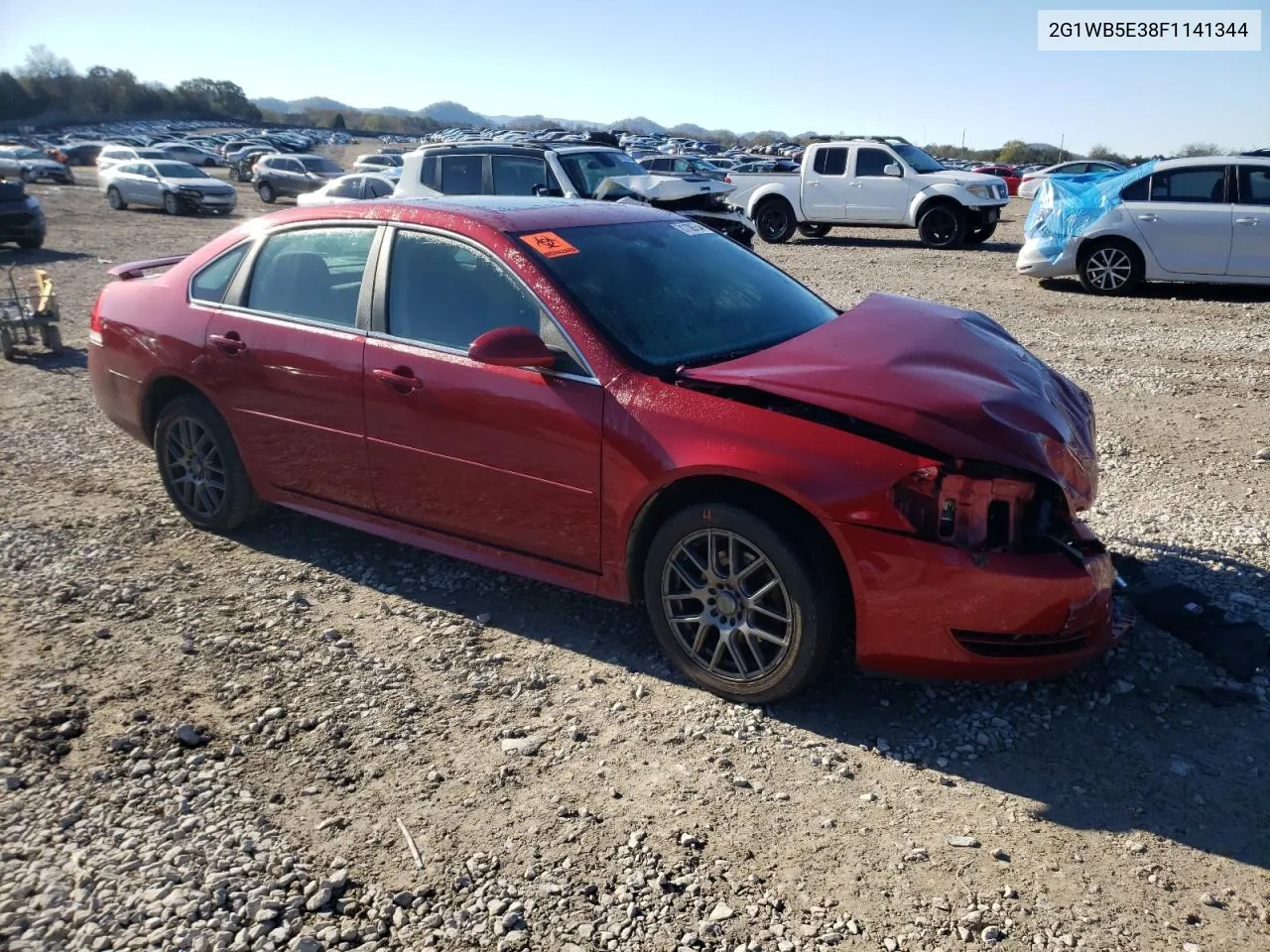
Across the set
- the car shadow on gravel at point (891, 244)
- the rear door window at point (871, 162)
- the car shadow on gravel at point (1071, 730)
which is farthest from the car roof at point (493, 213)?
the rear door window at point (871, 162)

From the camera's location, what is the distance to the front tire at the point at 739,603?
325 cm

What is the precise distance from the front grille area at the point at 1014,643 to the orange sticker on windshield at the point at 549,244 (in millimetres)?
2100

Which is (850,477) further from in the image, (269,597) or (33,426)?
(33,426)

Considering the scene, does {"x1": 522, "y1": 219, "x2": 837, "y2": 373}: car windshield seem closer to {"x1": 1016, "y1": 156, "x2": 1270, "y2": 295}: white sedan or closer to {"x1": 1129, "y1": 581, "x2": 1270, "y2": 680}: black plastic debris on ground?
{"x1": 1129, "y1": 581, "x2": 1270, "y2": 680}: black plastic debris on ground

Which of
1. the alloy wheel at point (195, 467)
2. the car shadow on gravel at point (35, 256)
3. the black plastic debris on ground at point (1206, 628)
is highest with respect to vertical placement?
the car shadow on gravel at point (35, 256)

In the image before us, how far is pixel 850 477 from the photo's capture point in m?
3.14

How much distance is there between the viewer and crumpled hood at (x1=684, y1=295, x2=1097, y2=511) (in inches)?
127

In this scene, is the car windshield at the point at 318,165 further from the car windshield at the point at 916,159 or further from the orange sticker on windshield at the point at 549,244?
the orange sticker on windshield at the point at 549,244

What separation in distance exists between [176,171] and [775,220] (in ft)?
55.5

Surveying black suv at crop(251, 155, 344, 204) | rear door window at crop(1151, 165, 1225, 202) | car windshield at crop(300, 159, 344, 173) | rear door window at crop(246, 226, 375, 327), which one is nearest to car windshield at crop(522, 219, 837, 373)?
rear door window at crop(246, 226, 375, 327)

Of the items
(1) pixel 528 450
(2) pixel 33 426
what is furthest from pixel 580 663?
(2) pixel 33 426

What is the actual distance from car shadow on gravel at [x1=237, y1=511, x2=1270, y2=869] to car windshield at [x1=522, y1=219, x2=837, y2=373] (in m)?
1.21

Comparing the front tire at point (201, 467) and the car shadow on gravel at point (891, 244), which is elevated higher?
the car shadow on gravel at point (891, 244)

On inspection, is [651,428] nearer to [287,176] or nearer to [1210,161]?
[1210,161]
